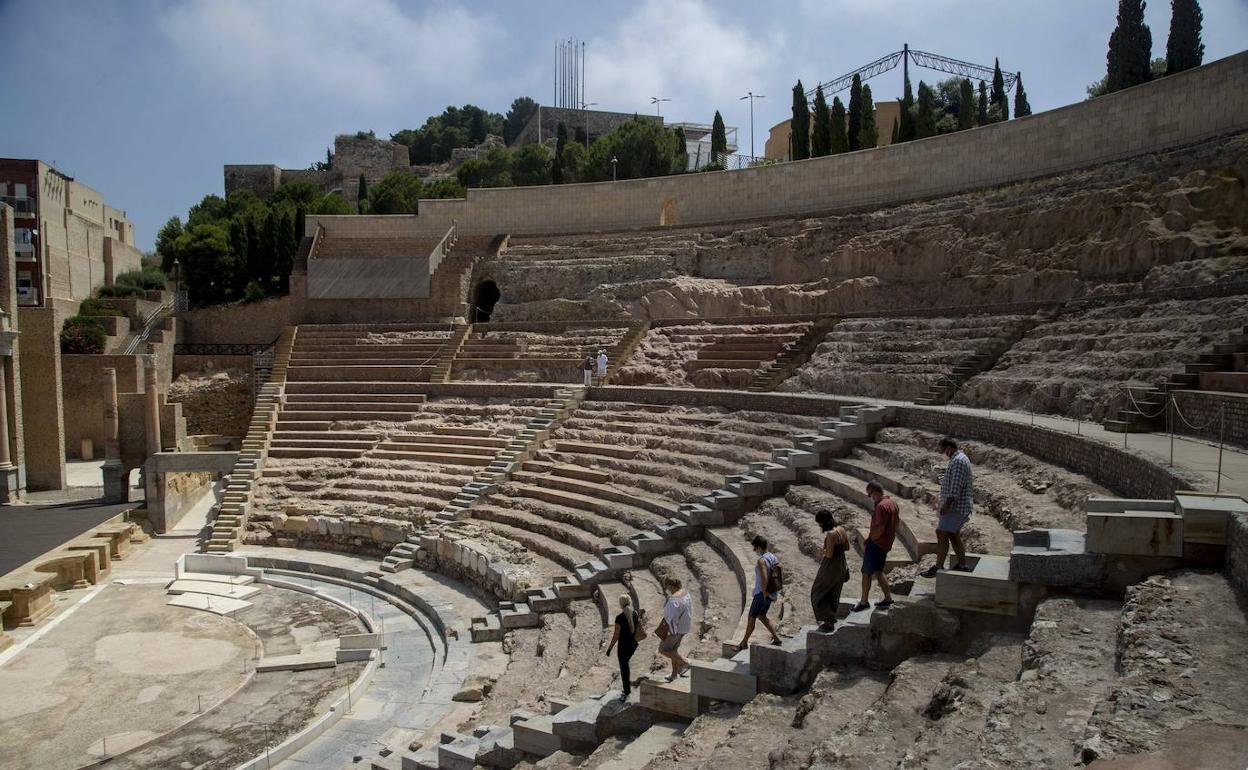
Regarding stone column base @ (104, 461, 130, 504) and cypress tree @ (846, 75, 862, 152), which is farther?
cypress tree @ (846, 75, 862, 152)

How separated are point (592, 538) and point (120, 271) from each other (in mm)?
35393

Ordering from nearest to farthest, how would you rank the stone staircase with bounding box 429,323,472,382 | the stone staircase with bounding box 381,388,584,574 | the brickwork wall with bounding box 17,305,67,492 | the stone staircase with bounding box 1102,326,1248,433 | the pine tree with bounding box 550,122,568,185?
the stone staircase with bounding box 1102,326,1248,433, the stone staircase with bounding box 381,388,584,574, the stone staircase with bounding box 429,323,472,382, the brickwork wall with bounding box 17,305,67,492, the pine tree with bounding box 550,122,568,185

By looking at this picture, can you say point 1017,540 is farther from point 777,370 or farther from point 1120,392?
point 777,370

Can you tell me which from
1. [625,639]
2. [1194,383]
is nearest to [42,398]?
[625,639]

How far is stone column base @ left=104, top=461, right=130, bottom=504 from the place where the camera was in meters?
21.2

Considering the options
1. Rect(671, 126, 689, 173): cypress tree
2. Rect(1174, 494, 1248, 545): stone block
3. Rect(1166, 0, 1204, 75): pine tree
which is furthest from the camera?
Rect(671, 126, 689, 173): cypress tree

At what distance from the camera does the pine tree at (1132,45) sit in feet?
87.6

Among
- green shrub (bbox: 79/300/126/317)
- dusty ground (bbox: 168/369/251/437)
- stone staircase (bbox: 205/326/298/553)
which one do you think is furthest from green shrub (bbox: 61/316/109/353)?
stone staircase (bbox: 205/326/298/553)

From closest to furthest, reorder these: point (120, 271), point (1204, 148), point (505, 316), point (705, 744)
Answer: point (705, 744) < point (1204, 148) < point (505, 316) < point (120, 271)

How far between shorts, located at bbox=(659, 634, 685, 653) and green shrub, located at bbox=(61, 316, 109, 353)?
26.9 m

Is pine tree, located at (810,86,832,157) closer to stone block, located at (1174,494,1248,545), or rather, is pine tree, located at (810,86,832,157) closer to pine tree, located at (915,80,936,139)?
pine tree, located at (915,80,936,139)

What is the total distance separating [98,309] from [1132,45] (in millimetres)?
35328

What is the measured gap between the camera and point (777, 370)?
61.0 ft

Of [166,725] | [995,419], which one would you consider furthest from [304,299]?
[995,419]
